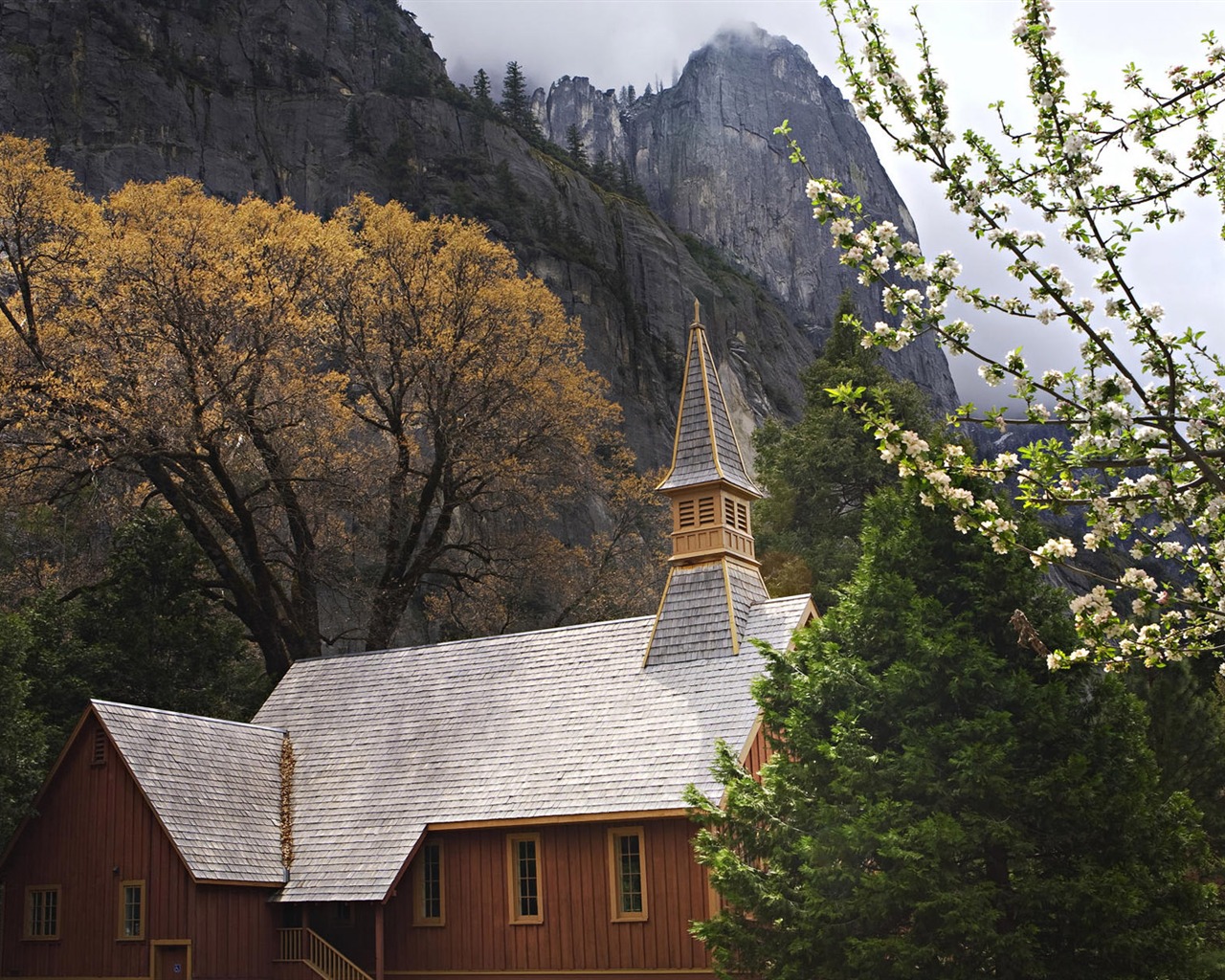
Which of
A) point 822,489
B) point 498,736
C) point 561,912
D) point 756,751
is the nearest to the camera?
point 561,912

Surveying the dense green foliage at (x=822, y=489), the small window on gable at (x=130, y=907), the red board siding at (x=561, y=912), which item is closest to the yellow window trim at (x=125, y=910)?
the small window on gable at (x=130, y=907)

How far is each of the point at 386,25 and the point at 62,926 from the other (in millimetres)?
77744

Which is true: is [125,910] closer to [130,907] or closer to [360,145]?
[130,907]

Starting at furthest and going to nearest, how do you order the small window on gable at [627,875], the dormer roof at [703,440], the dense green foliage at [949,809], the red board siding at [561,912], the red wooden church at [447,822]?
1. the dormer roof at [703,440]
2. the red wooden church at [447,822]
3. the small window on gable at [627,875]
4. the red board siding at [561,912]
5. the dense green foliage at [949,809]

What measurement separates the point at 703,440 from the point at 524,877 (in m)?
9.66

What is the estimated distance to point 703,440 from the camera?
27438 mm

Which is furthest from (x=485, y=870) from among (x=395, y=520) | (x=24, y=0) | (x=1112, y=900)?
(x=24, y=0)

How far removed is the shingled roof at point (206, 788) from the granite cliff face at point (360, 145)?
1704 inches

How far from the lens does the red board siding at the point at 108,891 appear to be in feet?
75.4

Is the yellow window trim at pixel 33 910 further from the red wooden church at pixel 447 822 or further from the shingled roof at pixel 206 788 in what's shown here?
the shingled roof at pixel 206 788

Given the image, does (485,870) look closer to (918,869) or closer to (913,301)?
(918,869)

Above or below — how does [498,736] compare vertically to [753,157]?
below

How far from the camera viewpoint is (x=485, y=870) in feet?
76.6

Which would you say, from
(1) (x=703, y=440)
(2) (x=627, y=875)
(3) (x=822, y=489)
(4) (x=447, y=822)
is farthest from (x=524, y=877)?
(3) (x=822, y=489)
